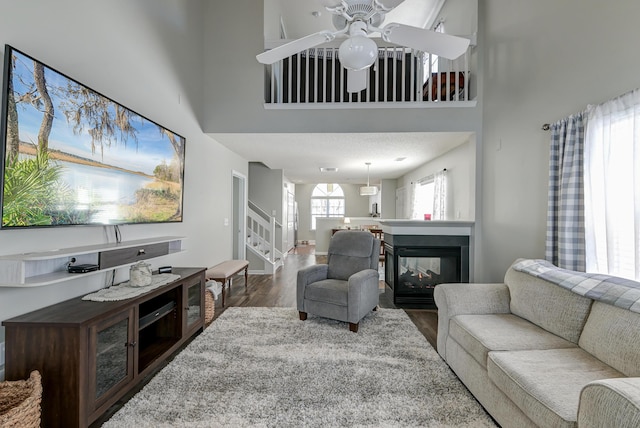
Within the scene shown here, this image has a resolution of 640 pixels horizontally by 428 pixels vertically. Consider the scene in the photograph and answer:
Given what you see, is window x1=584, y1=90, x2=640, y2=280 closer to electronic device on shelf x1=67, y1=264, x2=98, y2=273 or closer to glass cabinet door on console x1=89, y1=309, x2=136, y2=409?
glass cabinet door on console x1=89, y1=309, x2=136, y2=409

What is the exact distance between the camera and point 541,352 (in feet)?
5.51

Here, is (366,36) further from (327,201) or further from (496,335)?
(327,201)

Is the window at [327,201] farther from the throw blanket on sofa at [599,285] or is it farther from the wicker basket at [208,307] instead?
the throw blanket on sofa at [599,285]

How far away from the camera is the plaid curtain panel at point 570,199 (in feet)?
7.36

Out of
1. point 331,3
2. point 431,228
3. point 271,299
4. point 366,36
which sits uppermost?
point 331,3

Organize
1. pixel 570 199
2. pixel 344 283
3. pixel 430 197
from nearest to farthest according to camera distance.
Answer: pixel 570 199, pixel 344 283, pixel 430 197

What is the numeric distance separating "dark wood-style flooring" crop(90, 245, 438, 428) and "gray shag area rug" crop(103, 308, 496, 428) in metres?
0.11

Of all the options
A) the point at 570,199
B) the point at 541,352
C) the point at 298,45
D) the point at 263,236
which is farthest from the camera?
the point at 263,236

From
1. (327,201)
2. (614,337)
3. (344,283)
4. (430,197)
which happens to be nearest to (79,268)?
(344,283)

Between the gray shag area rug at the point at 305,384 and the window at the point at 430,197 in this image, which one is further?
the window at the point at 430,197

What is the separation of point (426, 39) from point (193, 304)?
2.90 meters

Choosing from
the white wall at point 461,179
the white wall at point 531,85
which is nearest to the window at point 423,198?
the white wall at point 461,179

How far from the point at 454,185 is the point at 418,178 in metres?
2.10

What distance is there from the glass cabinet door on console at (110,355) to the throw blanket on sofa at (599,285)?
9.34 ft
